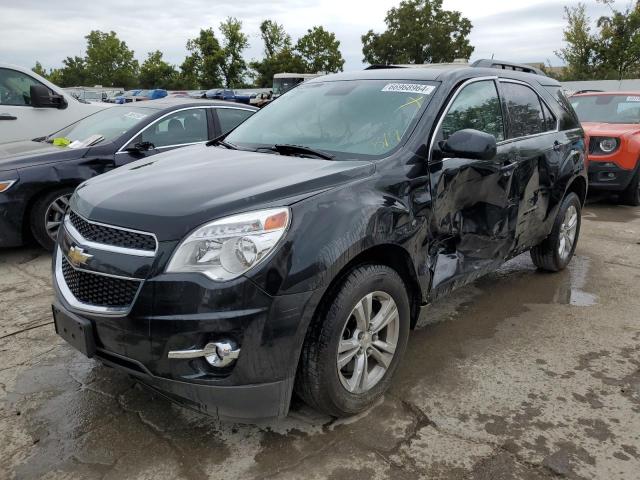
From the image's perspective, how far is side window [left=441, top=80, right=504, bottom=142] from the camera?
131 inches

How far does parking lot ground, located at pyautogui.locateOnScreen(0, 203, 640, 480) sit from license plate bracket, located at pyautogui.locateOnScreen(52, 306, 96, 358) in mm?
485

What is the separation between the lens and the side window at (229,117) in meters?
6.31

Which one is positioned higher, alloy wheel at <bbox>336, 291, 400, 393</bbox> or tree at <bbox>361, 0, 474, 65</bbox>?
tree at <bbox>361, 0, 474, 65</bbox>

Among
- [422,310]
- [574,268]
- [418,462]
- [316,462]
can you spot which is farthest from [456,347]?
[574,268]

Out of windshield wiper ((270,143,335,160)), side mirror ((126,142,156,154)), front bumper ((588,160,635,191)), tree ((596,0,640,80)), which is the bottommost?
front bumper ((588,160,635,191))

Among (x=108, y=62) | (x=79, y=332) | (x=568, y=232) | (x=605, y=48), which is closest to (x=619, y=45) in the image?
(x=605, y=48)

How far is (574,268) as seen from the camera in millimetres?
5316

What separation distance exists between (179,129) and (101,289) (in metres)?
3.94

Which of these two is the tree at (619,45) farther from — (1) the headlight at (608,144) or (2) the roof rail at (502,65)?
(2) the roof rail at (502,65)

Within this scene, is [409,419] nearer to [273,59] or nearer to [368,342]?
[368,342]

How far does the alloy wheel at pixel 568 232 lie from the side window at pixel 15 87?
6550 millimetres

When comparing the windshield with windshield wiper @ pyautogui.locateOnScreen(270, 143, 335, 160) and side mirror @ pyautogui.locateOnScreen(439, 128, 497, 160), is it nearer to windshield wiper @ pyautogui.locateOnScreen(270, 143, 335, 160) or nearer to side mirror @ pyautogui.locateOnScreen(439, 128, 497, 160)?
windshield wiper @ pyautogui.locateOnScreen(270, 143, 335, 160)

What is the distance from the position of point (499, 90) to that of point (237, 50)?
174 ft

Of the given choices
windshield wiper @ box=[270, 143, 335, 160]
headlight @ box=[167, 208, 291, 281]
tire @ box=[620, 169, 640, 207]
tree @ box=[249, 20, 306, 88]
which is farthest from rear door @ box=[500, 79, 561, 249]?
tree @ box=[249, 20, 306, 88]
